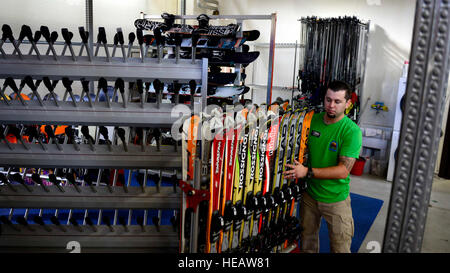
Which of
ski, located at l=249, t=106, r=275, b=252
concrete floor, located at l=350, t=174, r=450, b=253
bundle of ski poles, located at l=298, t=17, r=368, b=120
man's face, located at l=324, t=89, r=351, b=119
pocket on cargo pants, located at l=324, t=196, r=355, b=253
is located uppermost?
bundle of ski poles, located at l=298, t=17, r=368, b=120

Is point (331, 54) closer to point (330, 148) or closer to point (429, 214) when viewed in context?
point (429, 214)

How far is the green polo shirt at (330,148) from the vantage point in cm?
238

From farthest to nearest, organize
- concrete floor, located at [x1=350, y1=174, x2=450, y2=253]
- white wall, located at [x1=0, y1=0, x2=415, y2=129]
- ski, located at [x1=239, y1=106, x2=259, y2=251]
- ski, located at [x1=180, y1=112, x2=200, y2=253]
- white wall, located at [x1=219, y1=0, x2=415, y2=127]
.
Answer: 1. white wall, located at [x1=219, y1=0, x2=415, y2=127]
2. white wall, located at [x1=0, y1=0, x2=415, y2=129]
3. concrete floor, located at [x1=350, y1=174, x2=450, y2=253]
4. ski, located at [x1=239, y1=106, x2=259, y2=251]
5. ski, located at [x1=180, y1=112, x2=200, y2=253]

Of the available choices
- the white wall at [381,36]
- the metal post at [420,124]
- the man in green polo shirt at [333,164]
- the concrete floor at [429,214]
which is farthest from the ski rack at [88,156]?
the white wall at [381,36]

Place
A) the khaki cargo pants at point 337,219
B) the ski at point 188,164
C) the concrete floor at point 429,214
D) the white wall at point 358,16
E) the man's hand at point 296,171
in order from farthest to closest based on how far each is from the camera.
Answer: the white wall at point 358,16
the concrete floor at point 429,214
the khaki cargo pants at point 337,219
the man's hand at point 296,171
the ski at point 188,164

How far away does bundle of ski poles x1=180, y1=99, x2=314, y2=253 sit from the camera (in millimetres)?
2033

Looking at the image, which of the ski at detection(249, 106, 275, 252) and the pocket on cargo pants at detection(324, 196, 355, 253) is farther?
the pocket on cargo pants at detection(324, 196, 355, 253)

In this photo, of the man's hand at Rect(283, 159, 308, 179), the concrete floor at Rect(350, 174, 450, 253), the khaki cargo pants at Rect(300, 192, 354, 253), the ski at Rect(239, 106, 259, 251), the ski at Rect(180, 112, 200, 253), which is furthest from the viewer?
the concrete floor at Rect(350, 174, 450, 253)

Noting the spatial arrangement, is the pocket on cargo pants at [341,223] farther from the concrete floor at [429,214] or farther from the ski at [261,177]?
the concrete floor at [429,214]

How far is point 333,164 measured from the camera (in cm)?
251

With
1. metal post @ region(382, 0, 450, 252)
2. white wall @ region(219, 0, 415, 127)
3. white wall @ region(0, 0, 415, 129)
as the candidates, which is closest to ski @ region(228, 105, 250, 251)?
metal post @ region(382, 0, 450, 252)

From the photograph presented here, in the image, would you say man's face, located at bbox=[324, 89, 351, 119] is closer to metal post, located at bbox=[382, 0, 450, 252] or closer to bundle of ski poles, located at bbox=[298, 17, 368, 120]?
metal post, located at bbox=[382, 0, 450, 252]

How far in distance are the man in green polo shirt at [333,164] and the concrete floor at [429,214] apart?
0.90 m
